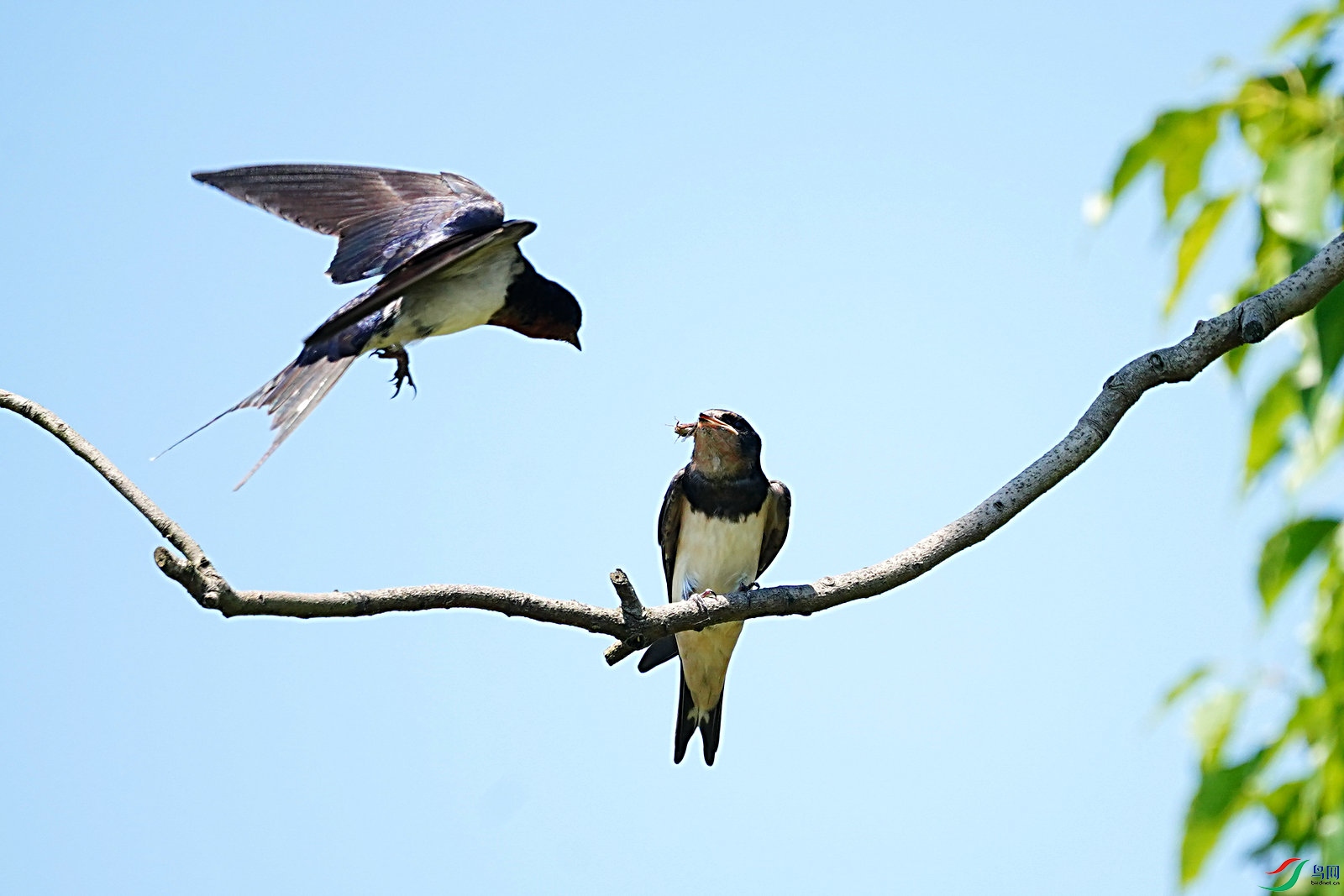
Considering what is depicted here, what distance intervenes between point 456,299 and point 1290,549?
2838 mm

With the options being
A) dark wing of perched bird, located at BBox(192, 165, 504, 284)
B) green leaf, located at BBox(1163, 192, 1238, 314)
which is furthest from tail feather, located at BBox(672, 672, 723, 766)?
green leaf, located at BBox(1163, 192, 1238, 314)

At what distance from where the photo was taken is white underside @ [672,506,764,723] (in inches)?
227

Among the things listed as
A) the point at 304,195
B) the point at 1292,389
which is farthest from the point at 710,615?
the point at 304,195

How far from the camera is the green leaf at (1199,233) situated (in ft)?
7.94

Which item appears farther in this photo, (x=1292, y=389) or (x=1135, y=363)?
(x=1135, y=363)

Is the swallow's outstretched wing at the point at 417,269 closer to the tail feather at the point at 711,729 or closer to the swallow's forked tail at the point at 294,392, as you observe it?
the swallow's forked tail at the point at 294,392

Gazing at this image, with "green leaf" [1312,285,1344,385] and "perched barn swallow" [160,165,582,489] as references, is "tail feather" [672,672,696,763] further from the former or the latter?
"green leaf" [1312,285,1344,385]

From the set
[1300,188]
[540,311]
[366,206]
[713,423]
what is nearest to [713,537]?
[713,423]

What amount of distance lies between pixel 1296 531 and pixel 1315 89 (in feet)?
2.67

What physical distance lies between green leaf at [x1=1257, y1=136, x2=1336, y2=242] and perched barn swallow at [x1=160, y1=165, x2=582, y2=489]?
2.12 metres

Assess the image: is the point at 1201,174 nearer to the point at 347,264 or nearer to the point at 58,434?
the point at 58,434

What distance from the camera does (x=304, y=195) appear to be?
414 cm

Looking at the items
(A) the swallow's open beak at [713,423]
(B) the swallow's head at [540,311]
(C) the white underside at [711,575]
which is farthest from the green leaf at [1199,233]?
(C) the white underside at [711,575]

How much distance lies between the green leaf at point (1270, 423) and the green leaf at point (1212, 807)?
0.53m
